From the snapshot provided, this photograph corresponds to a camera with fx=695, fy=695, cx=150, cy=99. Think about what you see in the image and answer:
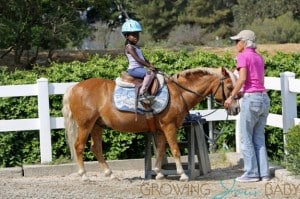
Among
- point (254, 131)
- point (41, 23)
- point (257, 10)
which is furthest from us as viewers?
point (257, 10)

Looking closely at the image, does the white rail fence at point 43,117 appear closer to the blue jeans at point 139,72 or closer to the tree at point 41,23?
the blue jeans at point 139,72

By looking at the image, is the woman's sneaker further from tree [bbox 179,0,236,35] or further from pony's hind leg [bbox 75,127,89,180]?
tree [bbox 179,0,236,35]

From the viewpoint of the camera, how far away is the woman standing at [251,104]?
948 cm

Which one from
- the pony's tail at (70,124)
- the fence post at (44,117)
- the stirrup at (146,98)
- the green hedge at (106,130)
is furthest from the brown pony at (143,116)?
the green hedge at (106,130)

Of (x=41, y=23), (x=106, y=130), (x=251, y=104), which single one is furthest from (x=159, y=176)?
(x=41, y=23)

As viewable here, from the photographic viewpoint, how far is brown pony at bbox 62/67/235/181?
10.0 m

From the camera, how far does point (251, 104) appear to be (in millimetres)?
9500

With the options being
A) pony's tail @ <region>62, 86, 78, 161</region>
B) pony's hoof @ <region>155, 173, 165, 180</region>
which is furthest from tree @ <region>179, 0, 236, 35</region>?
pony's hoof @ <region>155, 173, 165, 180</region>

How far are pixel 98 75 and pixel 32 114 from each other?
1.32 metres

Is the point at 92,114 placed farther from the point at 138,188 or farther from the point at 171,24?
the point at 171,24

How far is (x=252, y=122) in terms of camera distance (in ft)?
31.5

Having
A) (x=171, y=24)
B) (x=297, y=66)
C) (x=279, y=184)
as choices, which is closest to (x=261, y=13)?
(x=171, y=24)

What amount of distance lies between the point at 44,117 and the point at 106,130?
1.10 meters

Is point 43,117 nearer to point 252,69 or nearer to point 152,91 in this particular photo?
point 152,91
